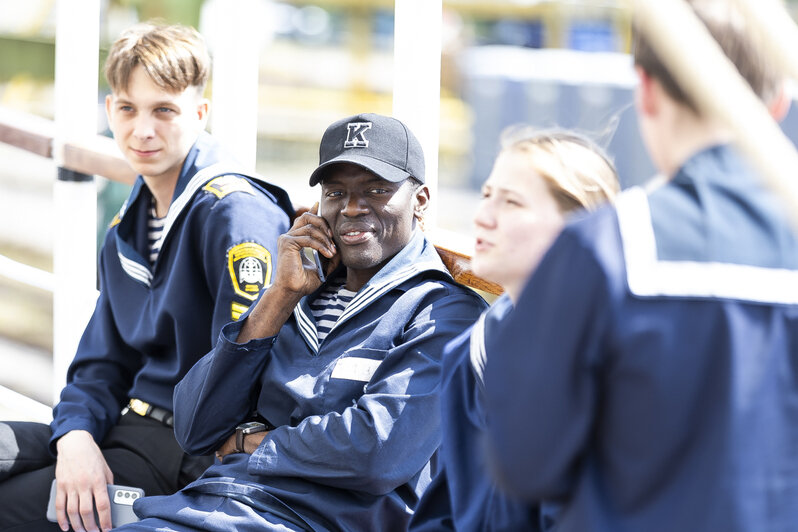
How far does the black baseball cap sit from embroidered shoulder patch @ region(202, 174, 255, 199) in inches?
10.6

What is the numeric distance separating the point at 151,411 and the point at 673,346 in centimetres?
159

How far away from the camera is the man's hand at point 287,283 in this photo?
2043 millimetres

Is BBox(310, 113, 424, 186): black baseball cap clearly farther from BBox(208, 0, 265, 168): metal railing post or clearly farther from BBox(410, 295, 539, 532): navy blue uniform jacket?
BBox(208, 0, 265, 168): metal railing post

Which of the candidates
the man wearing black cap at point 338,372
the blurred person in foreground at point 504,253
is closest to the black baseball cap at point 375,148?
the man wearing black cap at point 338,372

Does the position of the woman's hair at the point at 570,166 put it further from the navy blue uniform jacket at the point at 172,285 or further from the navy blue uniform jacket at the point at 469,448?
the navy blue uniform jacket at the point at 172,285

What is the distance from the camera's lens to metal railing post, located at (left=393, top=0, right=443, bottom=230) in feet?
8.08

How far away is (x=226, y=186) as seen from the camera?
7.73 ft

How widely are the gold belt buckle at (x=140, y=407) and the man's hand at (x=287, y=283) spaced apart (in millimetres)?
472

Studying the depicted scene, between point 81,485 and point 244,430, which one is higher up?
point 244,430

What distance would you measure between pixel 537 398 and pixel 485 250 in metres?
0.38

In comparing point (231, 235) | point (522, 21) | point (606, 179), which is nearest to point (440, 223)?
point (522, 21)

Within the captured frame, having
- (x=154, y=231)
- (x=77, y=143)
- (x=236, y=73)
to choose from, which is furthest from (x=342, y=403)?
(x=77, y=143)

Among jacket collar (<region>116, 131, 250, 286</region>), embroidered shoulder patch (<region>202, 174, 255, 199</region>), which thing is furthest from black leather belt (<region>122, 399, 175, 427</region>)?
embroidered shoulder patch (<region>202, 174, 255, 199</region>)

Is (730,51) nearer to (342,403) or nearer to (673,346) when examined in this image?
(673,346)
